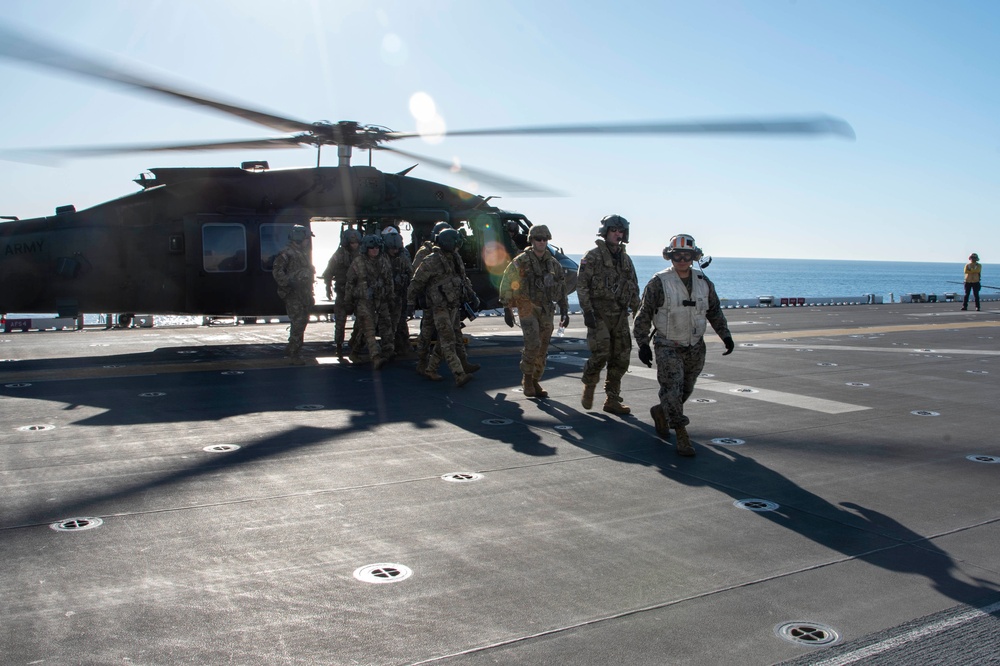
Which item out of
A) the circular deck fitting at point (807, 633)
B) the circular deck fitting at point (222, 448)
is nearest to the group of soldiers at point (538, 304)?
the circular deck fitting at point (807, 633)

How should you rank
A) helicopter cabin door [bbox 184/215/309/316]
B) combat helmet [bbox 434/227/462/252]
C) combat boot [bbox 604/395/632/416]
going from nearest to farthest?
combat boot [bbox 604/395/632/416]
combat helmet [bbox 434/227/462/252]
helicopter cabin door [bbox 184/215/309/316]

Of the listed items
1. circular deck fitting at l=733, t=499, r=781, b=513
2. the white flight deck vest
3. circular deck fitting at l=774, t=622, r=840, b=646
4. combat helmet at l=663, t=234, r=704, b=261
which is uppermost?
combat helmet at l=663, t=234, r=704, b=261

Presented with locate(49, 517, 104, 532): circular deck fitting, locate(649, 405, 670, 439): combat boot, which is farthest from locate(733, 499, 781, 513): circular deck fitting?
locate(49, 517, 104, 532): circular deck fitting

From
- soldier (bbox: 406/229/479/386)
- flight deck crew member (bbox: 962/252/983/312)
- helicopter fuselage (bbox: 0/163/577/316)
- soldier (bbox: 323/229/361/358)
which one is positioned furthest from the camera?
flight deck crew member (bbox: 962/252/983/312)

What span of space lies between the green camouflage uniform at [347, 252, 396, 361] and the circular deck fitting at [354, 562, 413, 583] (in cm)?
766

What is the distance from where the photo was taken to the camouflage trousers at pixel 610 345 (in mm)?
8711

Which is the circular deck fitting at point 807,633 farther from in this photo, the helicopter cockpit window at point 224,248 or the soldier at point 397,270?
the helicopter cockpit window at point 224,248

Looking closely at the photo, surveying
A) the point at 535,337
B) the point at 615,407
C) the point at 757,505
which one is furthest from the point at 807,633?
the point at 535,337

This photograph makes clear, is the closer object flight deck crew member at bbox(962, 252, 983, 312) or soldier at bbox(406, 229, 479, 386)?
soldier at bbox(406, 229, 479, 386)

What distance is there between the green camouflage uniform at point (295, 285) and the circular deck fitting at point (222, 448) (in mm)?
5535

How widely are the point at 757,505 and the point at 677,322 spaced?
2.05 metres

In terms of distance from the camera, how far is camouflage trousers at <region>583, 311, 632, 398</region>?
8711mm

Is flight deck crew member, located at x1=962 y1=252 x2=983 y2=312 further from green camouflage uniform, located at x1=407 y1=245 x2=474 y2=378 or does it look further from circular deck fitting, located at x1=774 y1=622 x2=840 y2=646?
circular deck fitting, located at x1=774 y1=622 x2=840 y2=646

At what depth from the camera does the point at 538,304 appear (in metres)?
9.60
